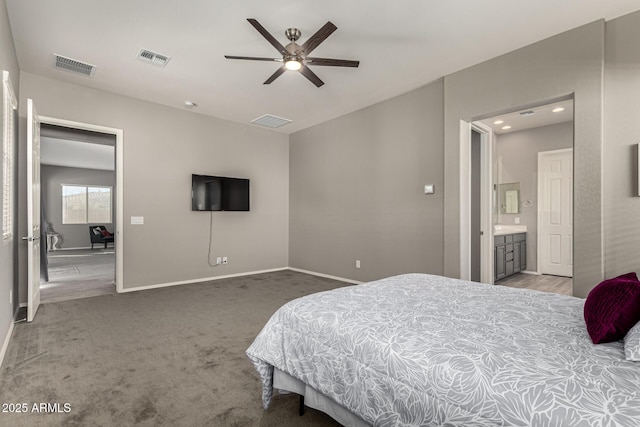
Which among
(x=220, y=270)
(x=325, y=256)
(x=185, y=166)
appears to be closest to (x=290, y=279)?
(x=325, y=256)

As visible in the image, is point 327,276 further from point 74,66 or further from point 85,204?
point 85,204

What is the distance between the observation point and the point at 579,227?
9.50ft

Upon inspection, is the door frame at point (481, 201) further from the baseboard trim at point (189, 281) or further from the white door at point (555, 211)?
the baseboard trim at point (189, 281)

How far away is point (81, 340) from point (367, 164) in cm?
405

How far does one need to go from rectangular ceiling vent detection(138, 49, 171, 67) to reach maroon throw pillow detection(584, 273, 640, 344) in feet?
13.3

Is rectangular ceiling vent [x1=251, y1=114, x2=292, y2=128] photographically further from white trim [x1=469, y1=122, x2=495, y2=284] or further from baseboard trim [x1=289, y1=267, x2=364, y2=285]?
white trim [x1=469, y1=122, x2=495, y2=284]

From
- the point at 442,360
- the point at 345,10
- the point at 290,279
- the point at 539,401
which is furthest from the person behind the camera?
the point at 290,279

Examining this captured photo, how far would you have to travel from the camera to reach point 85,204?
10688 millimetres

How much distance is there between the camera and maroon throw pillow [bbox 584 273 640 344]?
1208 mm

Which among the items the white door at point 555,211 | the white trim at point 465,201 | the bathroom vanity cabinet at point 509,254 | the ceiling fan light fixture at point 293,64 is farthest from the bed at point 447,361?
the white door at point 555,211

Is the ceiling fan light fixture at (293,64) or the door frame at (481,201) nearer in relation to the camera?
the ceiling fan light fixture at (293,64)

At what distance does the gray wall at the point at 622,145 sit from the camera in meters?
2.68

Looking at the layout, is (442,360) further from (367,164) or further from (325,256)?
(325,256)

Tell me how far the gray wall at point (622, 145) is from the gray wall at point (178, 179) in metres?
4.92
